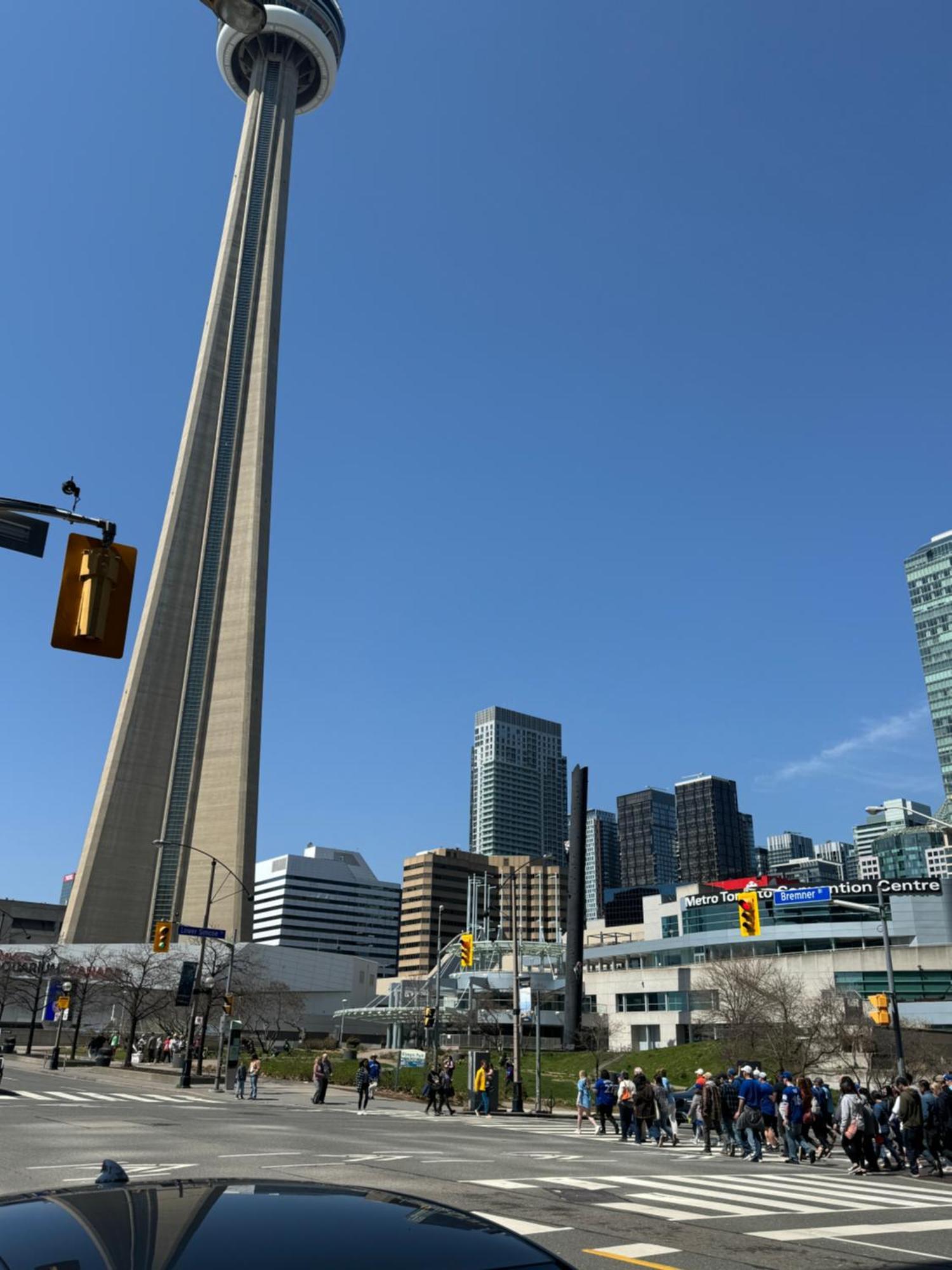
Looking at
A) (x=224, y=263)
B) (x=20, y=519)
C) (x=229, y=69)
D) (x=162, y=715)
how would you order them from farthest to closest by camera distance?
1. (x=229, y=69)
2. (x=224, y=263)
3. (x=162, y=715)
4. (x=20, y=519)

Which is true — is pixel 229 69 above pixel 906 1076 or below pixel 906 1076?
above

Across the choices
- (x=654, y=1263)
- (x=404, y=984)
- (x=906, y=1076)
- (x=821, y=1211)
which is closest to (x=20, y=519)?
(x=654, y=1263)

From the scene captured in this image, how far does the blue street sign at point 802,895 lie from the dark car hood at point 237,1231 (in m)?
45.0

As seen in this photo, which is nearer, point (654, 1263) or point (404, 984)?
point (654, 1263)

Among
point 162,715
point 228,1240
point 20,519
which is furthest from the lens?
point 162,715

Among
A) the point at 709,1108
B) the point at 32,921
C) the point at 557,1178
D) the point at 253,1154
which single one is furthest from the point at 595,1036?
the point at 32,921

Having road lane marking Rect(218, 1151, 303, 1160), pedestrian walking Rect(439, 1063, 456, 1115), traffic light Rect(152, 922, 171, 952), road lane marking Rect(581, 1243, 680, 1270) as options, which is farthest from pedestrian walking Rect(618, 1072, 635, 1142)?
traffic light Rect(152, 922, 171, 952)

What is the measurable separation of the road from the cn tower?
71.0 meters

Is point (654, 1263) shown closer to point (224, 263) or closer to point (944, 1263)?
point (944, 1263)

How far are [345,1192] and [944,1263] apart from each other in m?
8.27

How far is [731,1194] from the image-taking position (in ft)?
48.5

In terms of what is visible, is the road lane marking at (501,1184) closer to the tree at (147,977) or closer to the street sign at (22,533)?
the street sign at (22,533)

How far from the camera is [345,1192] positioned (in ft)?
13.1

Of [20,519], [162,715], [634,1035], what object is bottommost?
[634,1035]
